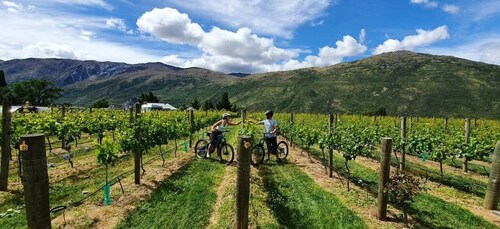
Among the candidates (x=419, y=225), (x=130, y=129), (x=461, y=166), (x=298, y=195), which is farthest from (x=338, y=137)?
(x=461, y=166)

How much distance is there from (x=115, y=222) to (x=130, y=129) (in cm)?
383

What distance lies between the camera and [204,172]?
483 inches

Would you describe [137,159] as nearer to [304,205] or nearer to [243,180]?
[243,180]

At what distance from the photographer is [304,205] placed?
884cm

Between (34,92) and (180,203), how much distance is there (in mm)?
110128

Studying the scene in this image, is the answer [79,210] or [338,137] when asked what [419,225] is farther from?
[79,210]

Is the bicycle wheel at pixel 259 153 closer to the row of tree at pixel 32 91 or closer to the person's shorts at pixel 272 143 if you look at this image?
the person's shorts at pixel 272 143

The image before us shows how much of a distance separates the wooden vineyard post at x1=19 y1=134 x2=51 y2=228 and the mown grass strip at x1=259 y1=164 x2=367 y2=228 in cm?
485

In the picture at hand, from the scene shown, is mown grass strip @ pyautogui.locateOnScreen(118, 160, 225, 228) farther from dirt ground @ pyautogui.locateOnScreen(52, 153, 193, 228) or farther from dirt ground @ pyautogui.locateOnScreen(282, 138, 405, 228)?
dirt ground @ pyautogui.locateOnScreen(282, 138, 405, 228)

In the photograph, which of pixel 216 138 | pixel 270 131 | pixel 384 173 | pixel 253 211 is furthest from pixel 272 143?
pixel 384 173

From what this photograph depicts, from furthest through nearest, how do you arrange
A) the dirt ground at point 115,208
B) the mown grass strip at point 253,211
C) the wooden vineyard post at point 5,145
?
the wooden vineyard post at point 5,145 → the mown grass strip at point 253,211 → the dirt ground at point 115,208

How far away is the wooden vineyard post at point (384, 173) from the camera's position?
784 cm

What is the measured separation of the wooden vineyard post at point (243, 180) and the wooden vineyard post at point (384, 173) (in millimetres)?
3393

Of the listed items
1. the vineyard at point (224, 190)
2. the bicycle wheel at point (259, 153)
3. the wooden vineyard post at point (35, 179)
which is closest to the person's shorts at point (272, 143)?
the bicycle wheel at point (259, 153)
